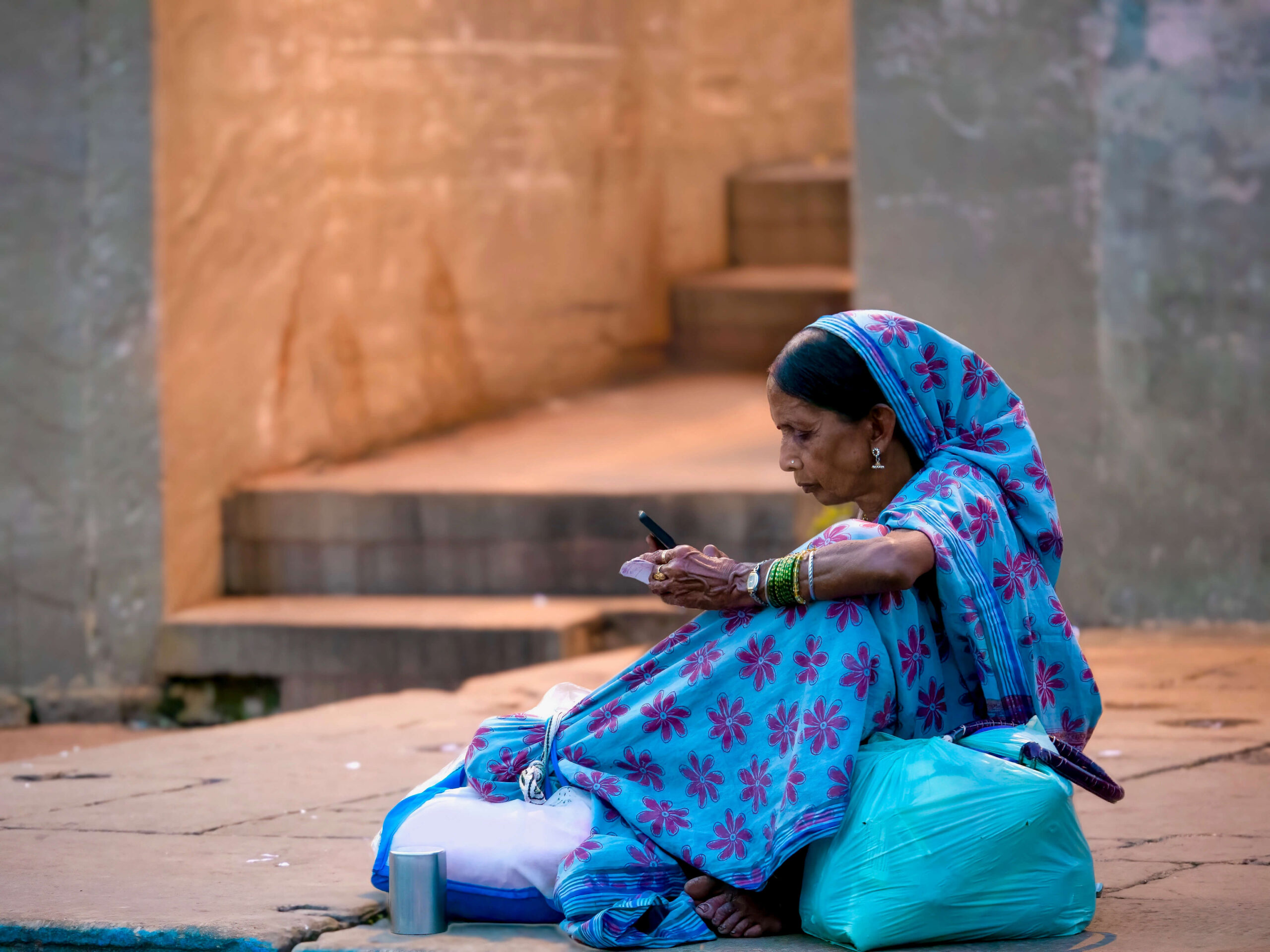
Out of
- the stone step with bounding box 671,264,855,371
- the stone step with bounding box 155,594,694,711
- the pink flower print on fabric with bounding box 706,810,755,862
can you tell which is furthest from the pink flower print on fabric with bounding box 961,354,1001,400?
the stone step with bounding box 671,264,855,371

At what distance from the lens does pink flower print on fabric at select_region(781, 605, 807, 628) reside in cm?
271

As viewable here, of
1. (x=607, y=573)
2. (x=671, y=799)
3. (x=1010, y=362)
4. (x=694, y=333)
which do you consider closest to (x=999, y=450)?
(x=671, y=799)

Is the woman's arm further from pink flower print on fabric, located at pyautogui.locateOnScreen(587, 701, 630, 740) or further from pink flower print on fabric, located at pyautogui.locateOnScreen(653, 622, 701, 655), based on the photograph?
pink flower print on fabric, located at pyautogui.locateOnScreen(587, 701, 630, 740)

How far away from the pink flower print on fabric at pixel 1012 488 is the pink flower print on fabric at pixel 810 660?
15.7 inches

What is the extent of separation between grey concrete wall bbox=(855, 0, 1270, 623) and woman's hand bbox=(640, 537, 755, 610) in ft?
11.8

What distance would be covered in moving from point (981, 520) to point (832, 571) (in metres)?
0.29

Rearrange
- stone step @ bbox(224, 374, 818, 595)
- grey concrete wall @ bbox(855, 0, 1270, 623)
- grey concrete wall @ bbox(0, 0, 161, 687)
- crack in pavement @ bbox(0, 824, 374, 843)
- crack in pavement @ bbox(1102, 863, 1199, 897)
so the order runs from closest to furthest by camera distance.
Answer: crack in pavement @ bbox(1102, 863, 1199, 897) < crack in pavement @ bbox(0, 824, 374, 843) < grey concrete wall @ bbox(855, 0, 1270, 623) < grey concrete wall @ bbox(0, 0, 161, 687) < stone step @ bbox(224, 374, 818, 595)

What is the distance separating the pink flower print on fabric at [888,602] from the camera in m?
2.70

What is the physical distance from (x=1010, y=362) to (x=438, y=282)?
3210 mm

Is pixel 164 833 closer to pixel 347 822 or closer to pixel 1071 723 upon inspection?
pixel 347 822

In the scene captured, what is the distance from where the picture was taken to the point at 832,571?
8.71ft

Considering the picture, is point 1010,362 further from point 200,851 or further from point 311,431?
point 200,851

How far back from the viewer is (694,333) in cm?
977

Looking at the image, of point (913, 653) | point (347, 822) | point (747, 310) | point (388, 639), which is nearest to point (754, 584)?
point (913, 653)
